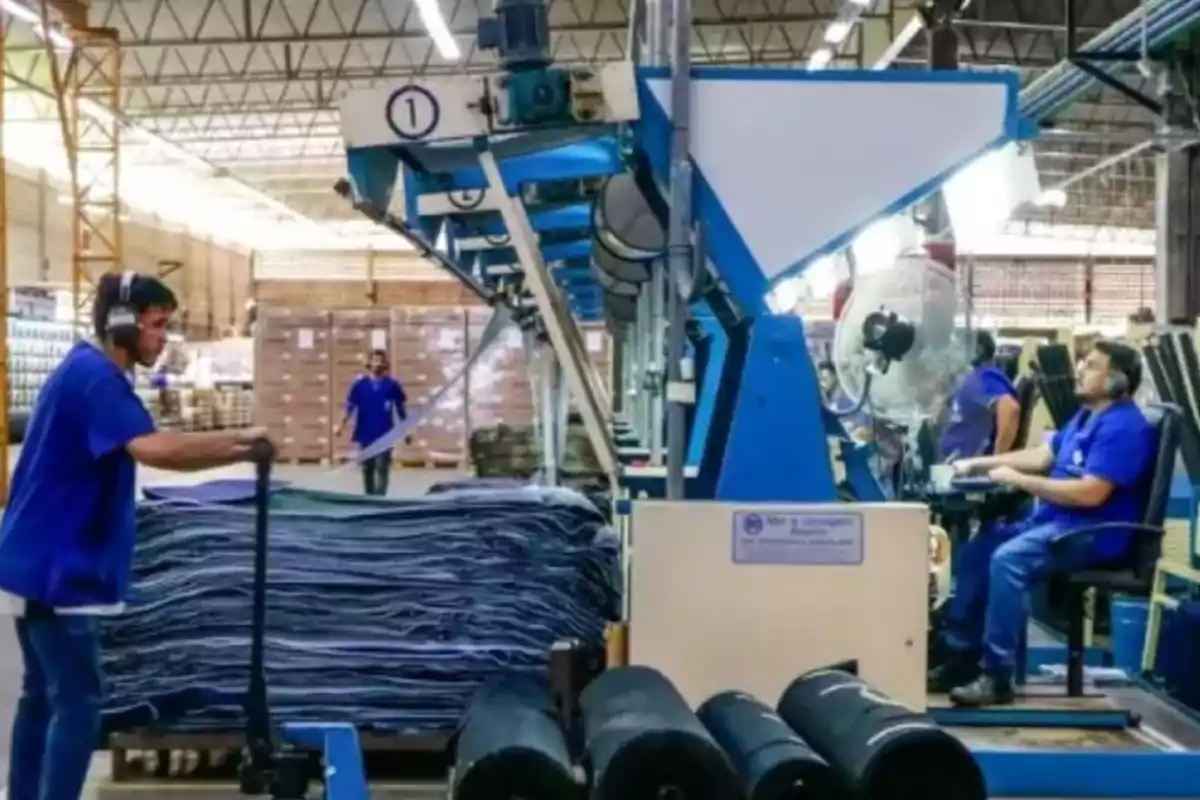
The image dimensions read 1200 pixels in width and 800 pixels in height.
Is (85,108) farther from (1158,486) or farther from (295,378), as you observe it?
(1158,486)

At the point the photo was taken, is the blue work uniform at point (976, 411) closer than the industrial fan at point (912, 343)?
No

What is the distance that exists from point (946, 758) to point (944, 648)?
269 centimetres

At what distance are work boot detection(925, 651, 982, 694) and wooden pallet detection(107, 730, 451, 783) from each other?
1.82 m

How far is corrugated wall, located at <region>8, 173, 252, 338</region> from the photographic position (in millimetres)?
24555

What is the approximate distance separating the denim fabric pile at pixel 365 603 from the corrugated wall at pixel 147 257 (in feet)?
67.2

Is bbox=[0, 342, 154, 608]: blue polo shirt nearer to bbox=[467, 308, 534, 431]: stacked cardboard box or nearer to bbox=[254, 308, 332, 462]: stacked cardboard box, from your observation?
bbox=[467, 308, 534, 431]: stacked cardboard box

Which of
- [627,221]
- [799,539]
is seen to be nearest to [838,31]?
[627,221]

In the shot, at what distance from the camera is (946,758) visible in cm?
304

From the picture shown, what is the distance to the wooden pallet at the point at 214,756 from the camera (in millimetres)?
4863

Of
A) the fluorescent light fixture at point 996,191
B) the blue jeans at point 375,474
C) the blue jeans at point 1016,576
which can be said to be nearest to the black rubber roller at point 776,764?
the blue jeans at point 1016,576

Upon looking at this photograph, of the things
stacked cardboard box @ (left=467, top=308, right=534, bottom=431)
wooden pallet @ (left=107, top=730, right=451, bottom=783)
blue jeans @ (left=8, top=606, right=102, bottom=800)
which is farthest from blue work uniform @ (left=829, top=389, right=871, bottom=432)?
stacked cardboard box @ (left=467, top=308, right=534, bottom=431)

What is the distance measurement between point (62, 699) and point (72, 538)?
0.40 m

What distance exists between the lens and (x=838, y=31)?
55.8ft

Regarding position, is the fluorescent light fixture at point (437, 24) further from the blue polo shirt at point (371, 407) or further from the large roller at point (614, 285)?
the large roller at point (614, 285)
